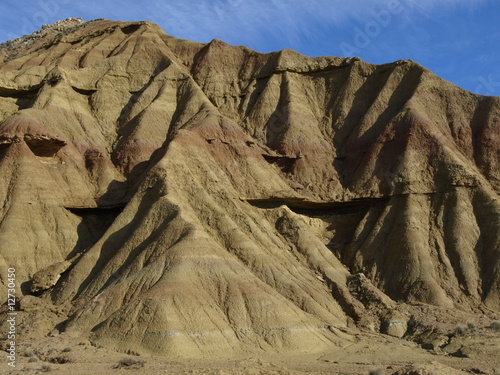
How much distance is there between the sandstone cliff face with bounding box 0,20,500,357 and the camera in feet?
104

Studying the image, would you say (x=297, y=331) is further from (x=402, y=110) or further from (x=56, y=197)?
(x=402, y=110)

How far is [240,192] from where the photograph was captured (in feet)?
144

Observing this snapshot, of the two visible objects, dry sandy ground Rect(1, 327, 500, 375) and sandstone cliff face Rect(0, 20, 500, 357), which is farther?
sandstone cliff face Rect(0, 20, 500, 357)

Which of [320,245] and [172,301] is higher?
[320,245]

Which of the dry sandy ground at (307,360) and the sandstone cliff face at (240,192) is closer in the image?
the dry sandy ground at (307,360)

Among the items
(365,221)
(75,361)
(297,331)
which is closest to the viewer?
(75,361)

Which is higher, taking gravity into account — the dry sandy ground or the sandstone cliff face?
the sandstone cliff face

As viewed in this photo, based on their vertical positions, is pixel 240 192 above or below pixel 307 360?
above

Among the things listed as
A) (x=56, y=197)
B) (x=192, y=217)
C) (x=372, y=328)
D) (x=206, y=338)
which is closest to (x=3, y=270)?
(x=56, y=197)

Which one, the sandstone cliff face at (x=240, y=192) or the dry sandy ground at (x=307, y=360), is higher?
the sandstone cliff face at (x=240, y=192)

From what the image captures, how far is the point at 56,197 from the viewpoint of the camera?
42.3 m

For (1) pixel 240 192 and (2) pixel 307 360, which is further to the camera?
(1) pixel 240 192

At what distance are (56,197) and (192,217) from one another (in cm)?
1153

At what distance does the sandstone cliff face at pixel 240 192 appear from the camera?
31.7 metres
